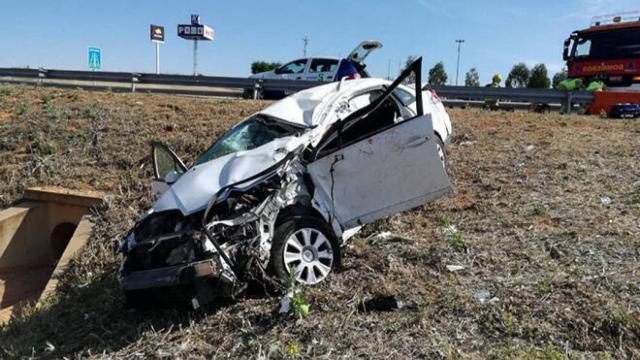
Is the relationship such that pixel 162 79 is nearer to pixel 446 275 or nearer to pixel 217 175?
pixel 217 175

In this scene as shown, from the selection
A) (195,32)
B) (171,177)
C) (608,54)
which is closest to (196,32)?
(195,32)


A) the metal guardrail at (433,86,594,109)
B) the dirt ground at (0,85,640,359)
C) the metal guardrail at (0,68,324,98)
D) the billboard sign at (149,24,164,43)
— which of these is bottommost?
the dirt ground at (0,85,640,359)

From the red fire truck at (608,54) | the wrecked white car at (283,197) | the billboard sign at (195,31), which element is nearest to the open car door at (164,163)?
the wrecked white car at (283,197)

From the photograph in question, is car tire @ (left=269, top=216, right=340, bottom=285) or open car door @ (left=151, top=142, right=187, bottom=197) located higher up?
open car door @ (left=151, top=142, right=187, bottom=197)

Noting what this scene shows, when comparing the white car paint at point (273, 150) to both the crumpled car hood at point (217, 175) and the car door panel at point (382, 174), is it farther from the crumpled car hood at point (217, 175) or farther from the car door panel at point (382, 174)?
the car door panel at point (382, 174)

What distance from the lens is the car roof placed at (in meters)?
5.50

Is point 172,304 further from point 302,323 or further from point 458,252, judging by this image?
point 458,252

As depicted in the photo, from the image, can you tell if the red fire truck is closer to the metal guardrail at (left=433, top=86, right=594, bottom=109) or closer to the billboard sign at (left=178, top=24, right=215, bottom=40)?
the metal guardrail at (left=433, top=86, right=594, bottom=109)

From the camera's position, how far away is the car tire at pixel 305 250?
15.1ft

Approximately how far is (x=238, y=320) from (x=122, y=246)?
126 centimetres

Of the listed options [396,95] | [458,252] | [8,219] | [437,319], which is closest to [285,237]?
[437,319]

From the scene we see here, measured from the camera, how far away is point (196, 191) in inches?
190

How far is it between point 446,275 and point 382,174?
1041mm

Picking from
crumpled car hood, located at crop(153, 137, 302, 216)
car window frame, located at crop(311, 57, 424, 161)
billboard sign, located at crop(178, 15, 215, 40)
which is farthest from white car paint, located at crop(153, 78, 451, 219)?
billboard sign, located at crop(178, 15, 215, 40)
